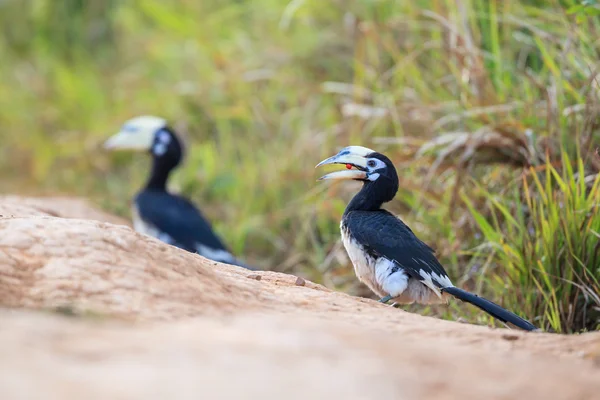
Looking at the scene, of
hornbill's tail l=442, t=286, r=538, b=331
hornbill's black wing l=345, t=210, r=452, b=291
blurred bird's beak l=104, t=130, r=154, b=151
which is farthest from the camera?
blurred bird's beak l=104, t=130, r=154, b=151

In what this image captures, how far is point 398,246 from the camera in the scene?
3672mm

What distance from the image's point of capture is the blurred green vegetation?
13.0ft

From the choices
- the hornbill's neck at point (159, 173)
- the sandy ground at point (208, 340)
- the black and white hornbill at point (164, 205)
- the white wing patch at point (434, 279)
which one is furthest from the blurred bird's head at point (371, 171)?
the hornbill's neck at point (159, 173)

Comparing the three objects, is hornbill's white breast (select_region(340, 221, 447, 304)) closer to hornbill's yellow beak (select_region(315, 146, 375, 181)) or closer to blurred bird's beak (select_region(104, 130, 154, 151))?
hornbill's yellow beak (select_region(315, 146, 375, 181))

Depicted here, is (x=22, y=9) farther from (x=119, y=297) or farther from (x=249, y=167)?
(x=119, y=297)

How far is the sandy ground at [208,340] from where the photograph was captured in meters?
1.81

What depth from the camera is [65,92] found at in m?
8.48

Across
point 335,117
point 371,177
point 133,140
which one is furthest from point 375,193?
point 133,140

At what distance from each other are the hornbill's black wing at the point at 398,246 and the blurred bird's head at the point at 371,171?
208 mm

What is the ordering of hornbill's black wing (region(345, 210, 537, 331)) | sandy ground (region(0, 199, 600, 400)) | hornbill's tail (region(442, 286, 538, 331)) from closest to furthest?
sandy ground (region(0, 199, 600, 400)) → hornbill's tail (region(442, 286, 538, 331)) → hornbill's black wing (region(345, 210, 537, 331))

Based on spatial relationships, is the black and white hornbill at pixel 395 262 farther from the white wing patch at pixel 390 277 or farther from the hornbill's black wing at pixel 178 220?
the hornbill's black wing at pixel 178 220

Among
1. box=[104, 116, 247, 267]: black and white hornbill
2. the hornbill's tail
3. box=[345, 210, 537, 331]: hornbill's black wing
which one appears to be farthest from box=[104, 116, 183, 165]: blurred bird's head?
the hornbill's tail

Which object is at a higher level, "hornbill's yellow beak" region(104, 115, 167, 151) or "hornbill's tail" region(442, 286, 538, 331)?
"hornbill's tail" region(442, 286, 538, 331)

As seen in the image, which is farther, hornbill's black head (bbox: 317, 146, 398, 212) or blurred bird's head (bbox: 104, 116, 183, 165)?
blurred bird's head (bbox: 104, 116, 183, 165)
